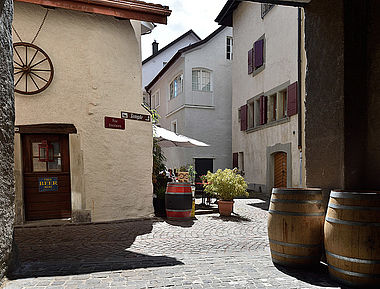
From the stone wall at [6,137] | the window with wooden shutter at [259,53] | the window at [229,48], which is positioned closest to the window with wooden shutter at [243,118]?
the window with wooden shutter at [259,53]

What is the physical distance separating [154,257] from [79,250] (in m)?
1.29

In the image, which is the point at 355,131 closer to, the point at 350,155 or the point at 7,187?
the point at 350,155

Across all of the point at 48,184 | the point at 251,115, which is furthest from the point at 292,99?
the point at 48,184

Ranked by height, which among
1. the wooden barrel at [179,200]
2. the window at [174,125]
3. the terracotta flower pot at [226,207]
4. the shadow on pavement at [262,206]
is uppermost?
the window at [174,125]

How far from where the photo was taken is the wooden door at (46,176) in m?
6.29

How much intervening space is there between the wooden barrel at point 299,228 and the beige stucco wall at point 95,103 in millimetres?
4262

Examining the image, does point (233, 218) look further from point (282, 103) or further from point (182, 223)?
point (282, 103)

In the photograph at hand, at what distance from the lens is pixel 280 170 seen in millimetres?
11453

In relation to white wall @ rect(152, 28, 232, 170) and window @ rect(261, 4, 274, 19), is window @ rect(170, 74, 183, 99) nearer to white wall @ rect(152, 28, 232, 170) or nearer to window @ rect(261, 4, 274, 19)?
white wall @ rect(152, 28, 232, 170)

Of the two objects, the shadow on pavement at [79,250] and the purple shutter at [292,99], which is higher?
the purple shutter at [292,99]

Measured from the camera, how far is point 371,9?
344 cm

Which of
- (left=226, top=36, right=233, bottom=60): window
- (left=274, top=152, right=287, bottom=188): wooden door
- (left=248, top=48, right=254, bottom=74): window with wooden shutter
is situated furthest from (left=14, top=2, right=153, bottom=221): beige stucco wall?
(left=226, top=36, right=233, bottom=60): window

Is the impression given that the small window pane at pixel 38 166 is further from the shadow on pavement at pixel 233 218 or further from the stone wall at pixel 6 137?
the shadow on pavement at pixel 233 218

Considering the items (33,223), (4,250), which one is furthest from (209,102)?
(4,250)
